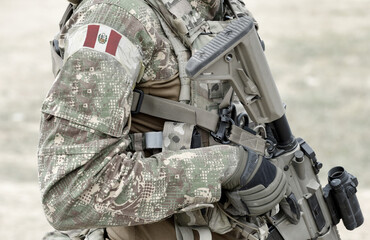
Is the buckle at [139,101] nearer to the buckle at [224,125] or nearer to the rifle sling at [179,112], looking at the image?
the rifle sling at [179,112]

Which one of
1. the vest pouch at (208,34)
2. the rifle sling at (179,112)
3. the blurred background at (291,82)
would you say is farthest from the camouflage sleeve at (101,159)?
the blurred background at (291,82)

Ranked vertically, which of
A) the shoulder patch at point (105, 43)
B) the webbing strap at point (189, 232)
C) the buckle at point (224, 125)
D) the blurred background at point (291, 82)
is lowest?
the blurred background at point (291, 82)

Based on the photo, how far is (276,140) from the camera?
331 cm

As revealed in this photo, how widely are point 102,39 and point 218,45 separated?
42 centimetres

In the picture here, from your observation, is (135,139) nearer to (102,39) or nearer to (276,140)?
(102,39)

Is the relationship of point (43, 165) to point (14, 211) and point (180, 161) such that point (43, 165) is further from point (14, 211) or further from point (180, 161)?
point (14, 211)

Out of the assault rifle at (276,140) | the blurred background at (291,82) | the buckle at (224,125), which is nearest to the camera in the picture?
the assault rifle at (276,140)

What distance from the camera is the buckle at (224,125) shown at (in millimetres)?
3004

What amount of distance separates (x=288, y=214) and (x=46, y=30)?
1366cm

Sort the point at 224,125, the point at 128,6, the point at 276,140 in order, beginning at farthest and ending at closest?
the point at 276,140, the point at 224,125, the point at 128,6

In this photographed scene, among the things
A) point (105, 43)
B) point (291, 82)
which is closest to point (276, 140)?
point (105, 43)

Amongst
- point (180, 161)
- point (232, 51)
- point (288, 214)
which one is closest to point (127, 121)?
point (180, 161)

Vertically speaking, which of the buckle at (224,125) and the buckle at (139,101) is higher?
the buckle at (139,101)

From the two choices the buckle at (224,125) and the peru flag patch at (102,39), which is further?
the buckle at (224,125)
